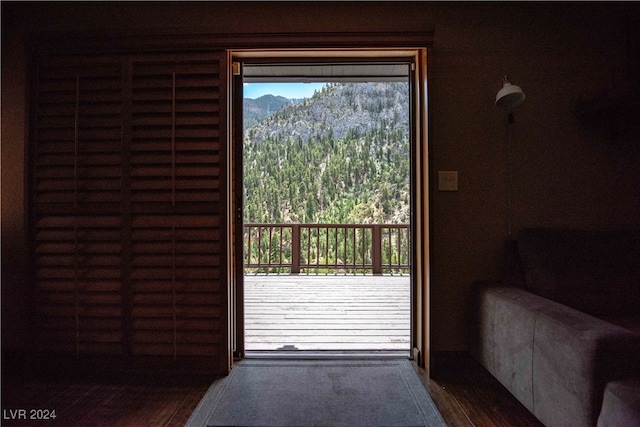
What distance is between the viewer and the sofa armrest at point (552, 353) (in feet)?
3.34

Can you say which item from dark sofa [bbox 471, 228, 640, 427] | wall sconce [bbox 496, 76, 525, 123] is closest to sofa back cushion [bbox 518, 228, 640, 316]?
dark sofa [bbox 471, 228, 640, 427]

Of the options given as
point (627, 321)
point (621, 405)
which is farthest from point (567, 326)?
point (627, 321)

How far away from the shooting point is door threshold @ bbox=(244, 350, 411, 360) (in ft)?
6.84

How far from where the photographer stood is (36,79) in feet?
6.25

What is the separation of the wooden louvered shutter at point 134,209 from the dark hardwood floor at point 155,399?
185 mm

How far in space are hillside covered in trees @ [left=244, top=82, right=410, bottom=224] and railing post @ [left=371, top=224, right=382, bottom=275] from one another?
34 cm

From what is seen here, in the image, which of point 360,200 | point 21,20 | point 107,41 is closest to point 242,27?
point 107,41

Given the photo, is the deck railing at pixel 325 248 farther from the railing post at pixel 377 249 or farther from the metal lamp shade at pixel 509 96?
the metal lamp shade at pixel 509 96

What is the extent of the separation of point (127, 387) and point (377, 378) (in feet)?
4.75

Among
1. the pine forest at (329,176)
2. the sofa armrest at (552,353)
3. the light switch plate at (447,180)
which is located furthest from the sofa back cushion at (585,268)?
the pine forest at (329,176)

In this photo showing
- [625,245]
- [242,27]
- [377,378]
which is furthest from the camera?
[242,27]

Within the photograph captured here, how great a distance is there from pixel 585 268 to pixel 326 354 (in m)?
1.60

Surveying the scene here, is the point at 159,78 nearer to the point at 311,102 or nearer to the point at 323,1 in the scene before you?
the point at 323,1

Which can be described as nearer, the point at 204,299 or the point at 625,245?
the point at 625,245
